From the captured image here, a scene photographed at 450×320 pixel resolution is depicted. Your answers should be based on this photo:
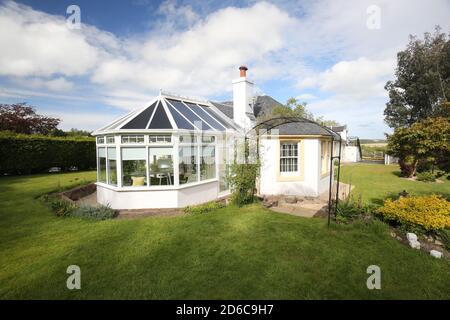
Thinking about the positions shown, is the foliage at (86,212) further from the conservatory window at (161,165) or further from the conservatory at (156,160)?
the conservatory window at (161,165)

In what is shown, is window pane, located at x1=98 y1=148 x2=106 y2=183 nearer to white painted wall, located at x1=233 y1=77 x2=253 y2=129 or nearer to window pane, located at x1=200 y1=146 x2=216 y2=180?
window pane, located at x1=200 y1=146 x2=216 y2=180

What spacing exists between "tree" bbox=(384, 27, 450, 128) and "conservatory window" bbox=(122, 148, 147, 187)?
35825 millimetres

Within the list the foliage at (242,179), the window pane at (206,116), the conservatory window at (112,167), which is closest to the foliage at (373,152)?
the window pane at (206,116)

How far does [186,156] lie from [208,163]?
1.47m

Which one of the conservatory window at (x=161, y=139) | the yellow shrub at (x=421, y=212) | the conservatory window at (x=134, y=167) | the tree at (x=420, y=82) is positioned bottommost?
the yellow shrub at (x=421, y=212)

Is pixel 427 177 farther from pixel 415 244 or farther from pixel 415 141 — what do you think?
pixel 415 244

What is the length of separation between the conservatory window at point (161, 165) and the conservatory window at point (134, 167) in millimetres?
330

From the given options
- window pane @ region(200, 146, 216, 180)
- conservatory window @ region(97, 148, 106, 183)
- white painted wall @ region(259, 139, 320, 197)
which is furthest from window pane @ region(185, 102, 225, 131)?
conservatory window @ region(97, 148, 106, 183)

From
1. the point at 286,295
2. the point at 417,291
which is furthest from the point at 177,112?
the point at 417,291

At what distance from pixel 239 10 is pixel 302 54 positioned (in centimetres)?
466

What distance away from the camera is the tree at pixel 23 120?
30.4m

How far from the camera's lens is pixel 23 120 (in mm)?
31438

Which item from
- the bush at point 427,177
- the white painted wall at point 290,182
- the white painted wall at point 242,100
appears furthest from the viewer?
the bush at point 427,177

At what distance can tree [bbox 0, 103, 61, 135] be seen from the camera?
30.4 meters
